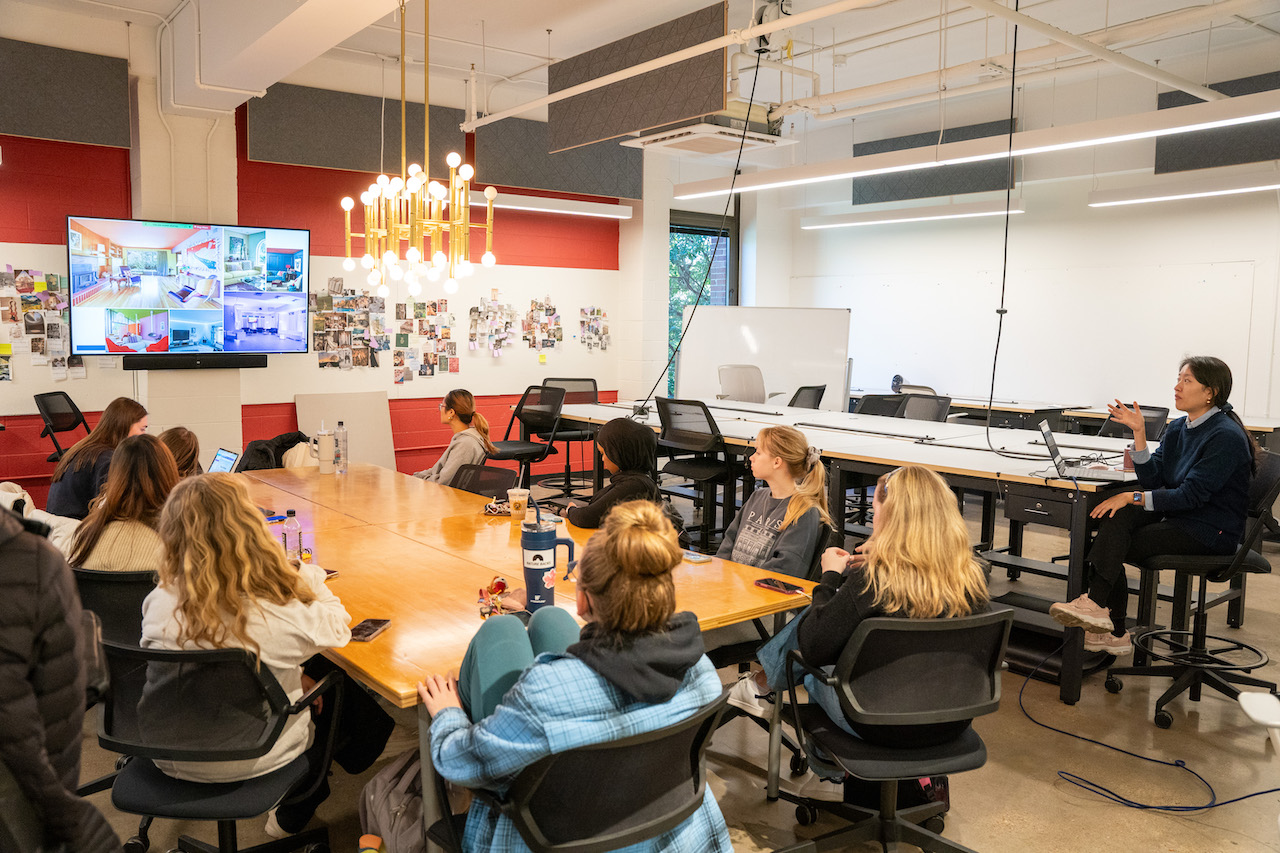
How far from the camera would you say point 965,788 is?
9.88 feet

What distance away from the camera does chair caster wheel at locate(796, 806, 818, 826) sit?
9.01ft

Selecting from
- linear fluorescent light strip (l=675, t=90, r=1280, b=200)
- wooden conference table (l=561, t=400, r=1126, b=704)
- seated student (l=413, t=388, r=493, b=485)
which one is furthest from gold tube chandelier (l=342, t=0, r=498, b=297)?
linear fluorescent light strip (l=675, t=90, r=1280, b=200)

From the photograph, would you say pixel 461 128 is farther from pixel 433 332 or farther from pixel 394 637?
pixel 394 637

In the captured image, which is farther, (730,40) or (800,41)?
(800,41)

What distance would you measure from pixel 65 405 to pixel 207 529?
4.62 m

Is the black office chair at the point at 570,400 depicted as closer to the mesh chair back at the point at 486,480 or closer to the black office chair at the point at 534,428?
the black office chair at the point at 534,428

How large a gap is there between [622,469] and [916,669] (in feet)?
5.66

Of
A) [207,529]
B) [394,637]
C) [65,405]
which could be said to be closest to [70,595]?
[207,529]

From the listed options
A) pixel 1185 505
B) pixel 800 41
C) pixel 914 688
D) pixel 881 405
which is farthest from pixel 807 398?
pixel 914 688

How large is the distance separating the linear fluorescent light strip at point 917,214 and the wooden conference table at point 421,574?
5475mm

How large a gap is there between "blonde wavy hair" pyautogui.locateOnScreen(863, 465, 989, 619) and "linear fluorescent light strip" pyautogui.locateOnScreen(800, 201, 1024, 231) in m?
5.93

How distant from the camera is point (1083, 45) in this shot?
4.84 meters

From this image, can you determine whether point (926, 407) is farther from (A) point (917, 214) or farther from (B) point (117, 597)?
(B) point (117, 597)

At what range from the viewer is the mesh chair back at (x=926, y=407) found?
7074 millimetres
